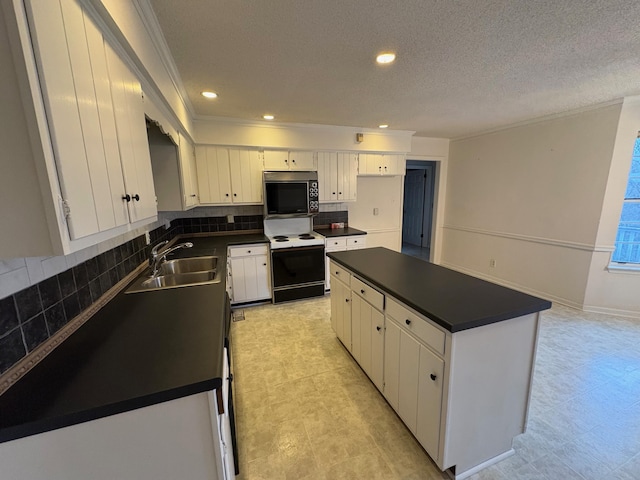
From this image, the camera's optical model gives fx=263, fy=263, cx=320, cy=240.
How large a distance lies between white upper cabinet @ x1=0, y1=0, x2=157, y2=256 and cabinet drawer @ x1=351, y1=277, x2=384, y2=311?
4.93ft

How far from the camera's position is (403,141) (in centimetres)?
435

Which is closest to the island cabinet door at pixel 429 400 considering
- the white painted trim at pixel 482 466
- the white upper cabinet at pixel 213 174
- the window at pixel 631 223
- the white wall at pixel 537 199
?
the white painted trim at pixel 482 466

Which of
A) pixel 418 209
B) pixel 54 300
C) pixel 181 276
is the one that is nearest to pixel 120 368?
pixel 54 300

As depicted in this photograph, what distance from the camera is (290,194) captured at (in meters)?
3.62

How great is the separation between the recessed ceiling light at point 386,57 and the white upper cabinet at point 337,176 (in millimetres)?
2029

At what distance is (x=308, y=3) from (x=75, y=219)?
144 cm

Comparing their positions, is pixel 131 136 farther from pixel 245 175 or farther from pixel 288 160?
pixel 288 160

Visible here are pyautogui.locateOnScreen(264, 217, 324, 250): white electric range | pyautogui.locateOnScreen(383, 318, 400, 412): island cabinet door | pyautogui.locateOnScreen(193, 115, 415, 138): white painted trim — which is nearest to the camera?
pyautogui.locateOnScreen(383, 318, 400, 412): island cabinet door

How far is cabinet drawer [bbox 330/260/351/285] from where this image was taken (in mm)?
2301

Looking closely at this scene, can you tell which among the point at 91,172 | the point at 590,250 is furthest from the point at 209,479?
the point at 590,250

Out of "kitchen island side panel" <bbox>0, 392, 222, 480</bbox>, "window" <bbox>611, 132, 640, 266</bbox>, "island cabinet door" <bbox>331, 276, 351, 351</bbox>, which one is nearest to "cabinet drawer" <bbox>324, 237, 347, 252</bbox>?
"island cabinet door" <bbox>331, 276, 351, 351</bbox>

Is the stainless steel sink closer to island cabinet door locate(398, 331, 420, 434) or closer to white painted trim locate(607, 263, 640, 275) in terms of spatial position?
island cabinet door locate(398, 331, 420, 434)

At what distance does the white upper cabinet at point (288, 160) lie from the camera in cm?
368

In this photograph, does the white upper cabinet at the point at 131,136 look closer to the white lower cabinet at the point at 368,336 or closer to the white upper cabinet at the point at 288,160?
the white lower cabinet at the point at 368,336
